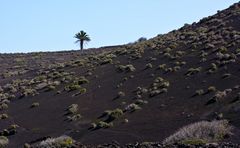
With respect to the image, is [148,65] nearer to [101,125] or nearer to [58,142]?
[101,125]

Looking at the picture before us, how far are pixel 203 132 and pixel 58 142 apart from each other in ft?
34.8

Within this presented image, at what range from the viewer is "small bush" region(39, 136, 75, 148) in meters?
39.4

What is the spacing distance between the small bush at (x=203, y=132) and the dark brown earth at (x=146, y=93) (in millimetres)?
866

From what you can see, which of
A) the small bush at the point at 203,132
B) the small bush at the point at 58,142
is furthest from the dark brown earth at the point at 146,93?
the small bush at the point at 58,142

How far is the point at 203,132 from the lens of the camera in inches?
1495

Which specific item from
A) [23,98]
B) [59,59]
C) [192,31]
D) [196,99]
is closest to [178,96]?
[196,99]

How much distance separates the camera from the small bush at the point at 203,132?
3694 cm

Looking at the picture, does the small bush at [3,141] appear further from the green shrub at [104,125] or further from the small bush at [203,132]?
the small bush at [203,132]

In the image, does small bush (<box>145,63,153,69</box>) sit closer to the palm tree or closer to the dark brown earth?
the dark brown earth

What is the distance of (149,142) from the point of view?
3809 cm

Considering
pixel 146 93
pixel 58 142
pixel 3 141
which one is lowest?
pixel 3 141

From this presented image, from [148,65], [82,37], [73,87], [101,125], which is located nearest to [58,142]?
[101,125]

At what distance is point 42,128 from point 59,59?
5457 cm

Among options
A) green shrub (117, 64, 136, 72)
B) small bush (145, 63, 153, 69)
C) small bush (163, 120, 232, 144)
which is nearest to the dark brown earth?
small bush (145, 63, 153, 69)
